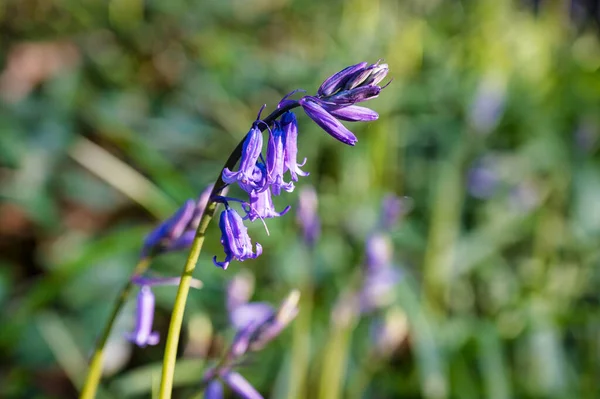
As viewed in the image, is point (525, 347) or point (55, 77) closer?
point (525, 347)

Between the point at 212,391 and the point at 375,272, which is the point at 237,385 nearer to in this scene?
the point at 212,391

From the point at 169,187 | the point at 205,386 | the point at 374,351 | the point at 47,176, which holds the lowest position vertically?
the point at 205,386

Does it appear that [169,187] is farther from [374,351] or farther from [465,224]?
[465,224]

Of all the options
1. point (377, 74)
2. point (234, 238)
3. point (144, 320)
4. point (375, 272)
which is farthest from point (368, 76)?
point (375, 272)

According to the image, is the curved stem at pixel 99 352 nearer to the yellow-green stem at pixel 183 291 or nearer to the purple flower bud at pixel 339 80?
the yellow-green stem at pixel 183 291

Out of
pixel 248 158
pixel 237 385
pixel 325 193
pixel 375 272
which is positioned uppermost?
pixel 325 193

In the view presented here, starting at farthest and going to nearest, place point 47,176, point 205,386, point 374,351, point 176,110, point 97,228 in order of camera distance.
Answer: point 176,110 → point 97,228 → point 47,176 → point 374,351 → point 205,386

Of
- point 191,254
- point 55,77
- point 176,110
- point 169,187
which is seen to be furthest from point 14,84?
point 191,254

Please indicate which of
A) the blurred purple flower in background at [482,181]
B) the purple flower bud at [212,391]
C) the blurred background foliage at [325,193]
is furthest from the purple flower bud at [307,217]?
the blurred purple flower in background at [482,181]
